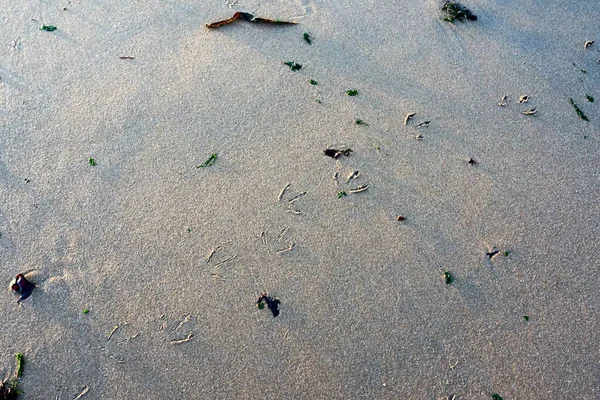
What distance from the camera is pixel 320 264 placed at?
166cm

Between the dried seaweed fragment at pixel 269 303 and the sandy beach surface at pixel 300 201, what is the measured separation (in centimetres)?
2

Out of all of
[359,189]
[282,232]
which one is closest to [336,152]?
[359,189]

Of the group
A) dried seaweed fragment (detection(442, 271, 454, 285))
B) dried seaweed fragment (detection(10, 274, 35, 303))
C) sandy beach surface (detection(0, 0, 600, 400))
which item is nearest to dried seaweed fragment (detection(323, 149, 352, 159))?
sandy beach surface (detection(0, 0, 600, 400))

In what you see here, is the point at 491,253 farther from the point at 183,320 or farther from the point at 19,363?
the point at 19,363

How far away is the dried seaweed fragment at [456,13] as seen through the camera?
2.34 meters

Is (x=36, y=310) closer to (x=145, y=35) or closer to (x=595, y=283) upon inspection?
(x=145, y=35)

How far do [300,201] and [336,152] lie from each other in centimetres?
25

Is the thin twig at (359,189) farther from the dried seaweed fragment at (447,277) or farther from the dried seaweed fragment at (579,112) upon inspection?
the dried seaweed fragment at (579,112)

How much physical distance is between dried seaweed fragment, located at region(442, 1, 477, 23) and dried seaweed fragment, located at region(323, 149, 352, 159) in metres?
0.91

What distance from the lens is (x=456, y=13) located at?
7.68 feet

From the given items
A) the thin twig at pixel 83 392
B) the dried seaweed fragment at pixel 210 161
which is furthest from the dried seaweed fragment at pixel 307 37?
the thin twig at pixel 83 392

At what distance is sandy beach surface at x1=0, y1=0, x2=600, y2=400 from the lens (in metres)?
1.51

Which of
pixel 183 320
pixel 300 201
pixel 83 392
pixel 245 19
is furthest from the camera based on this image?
pixel 245 19

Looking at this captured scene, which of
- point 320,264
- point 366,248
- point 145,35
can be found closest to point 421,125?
point 366,248
